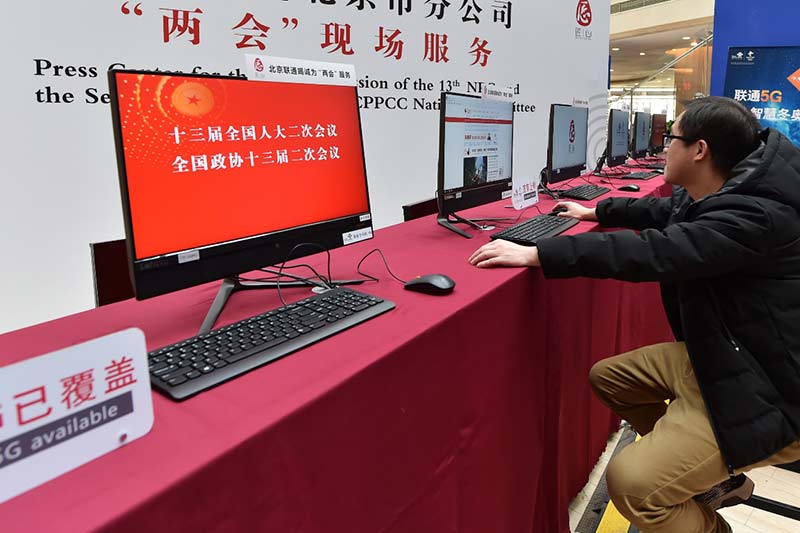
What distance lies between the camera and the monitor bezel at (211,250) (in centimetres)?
81

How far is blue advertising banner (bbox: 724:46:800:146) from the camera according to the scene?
429cm

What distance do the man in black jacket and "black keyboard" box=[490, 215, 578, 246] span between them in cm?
16

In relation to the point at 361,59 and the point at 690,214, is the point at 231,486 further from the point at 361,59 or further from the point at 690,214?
the point at 361,59

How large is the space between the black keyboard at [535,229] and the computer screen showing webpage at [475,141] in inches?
9.5

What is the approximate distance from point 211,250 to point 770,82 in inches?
198

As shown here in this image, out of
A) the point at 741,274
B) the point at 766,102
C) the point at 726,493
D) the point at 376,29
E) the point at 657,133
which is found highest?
the point at 376,29

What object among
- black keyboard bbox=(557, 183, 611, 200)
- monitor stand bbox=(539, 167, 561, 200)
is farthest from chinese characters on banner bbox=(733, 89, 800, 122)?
monitor stand bbox=(539, 167, 561, 200)

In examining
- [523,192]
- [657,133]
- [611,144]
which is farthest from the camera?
[657,133]

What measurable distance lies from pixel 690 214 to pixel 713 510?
2.35ft

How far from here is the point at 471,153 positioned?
1.73m

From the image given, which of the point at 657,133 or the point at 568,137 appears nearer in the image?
the point at 568,137

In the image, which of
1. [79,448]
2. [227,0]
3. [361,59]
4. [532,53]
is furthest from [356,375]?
[532,53]

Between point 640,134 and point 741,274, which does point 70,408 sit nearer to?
point 741,274

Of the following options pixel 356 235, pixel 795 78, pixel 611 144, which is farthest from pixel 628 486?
pixel 795 78
